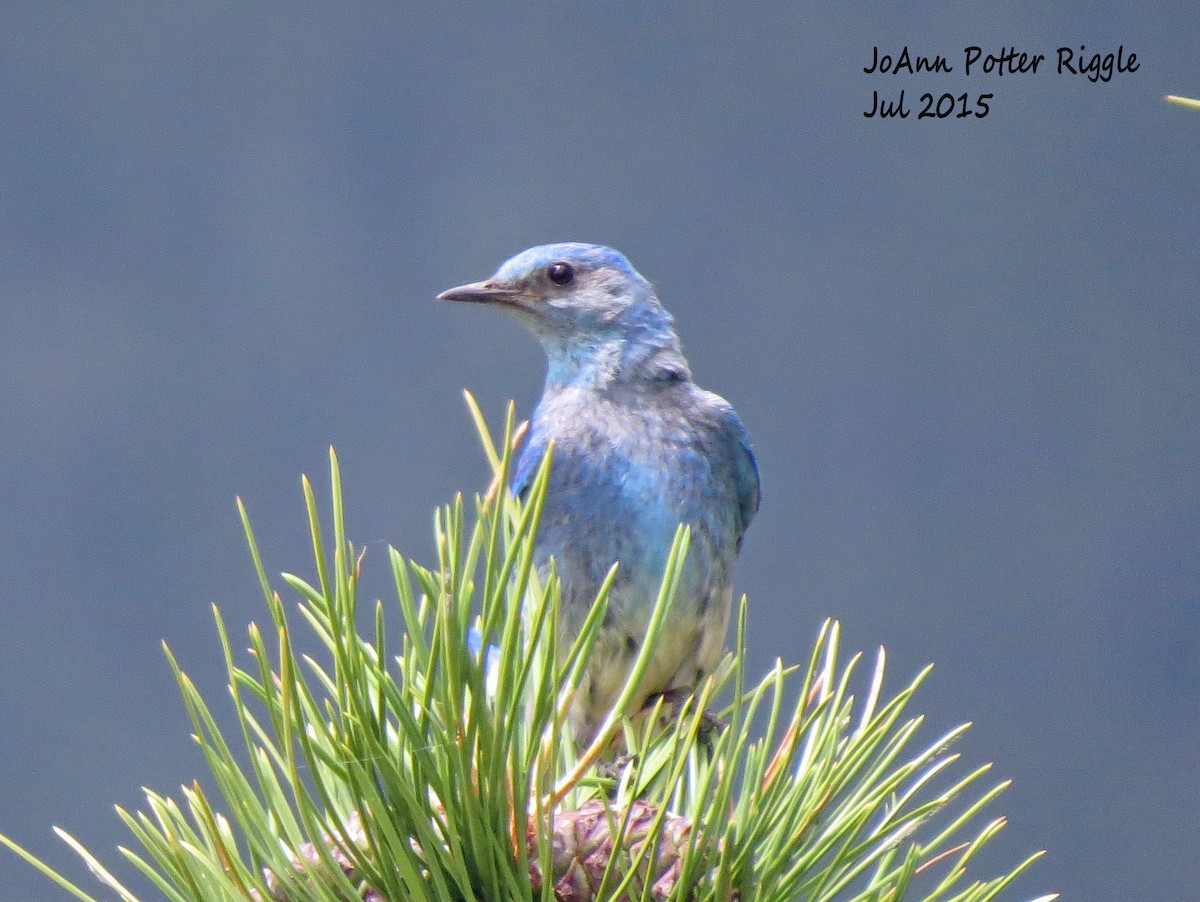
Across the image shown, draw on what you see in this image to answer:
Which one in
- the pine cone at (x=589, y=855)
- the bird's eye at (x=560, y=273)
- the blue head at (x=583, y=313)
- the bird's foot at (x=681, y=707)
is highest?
the bird's eye at (x=560, y=273)

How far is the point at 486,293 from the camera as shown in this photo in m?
1.43

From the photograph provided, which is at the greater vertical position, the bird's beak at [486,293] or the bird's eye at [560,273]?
the bird's eye at [560,273]

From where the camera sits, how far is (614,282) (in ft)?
4.90

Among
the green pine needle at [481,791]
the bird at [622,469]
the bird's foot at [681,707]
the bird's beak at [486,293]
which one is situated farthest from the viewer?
the bird's beak at [486,293]

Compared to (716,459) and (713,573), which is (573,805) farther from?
(716,459)

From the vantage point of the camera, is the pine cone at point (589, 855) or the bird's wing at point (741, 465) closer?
the pine cone at point (589, 855)

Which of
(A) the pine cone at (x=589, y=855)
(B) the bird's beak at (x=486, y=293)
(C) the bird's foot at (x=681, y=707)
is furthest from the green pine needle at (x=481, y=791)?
(B) the bird's beak at (x=486, y=293)

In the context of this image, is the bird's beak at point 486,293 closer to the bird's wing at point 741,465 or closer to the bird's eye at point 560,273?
the bird's eye at point 560,273

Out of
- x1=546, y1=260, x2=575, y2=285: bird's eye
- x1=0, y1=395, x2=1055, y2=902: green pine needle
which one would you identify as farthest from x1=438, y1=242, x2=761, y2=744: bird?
x1=0, y1=395, x2=1055, y2=902: green pine needle

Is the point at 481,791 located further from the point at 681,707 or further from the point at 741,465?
the point at 741,465

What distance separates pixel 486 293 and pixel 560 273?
0.27 ft

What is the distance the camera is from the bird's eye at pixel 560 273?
146 cm

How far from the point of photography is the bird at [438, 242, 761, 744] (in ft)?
4.25

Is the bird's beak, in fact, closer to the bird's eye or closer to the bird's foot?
the bird's eye
